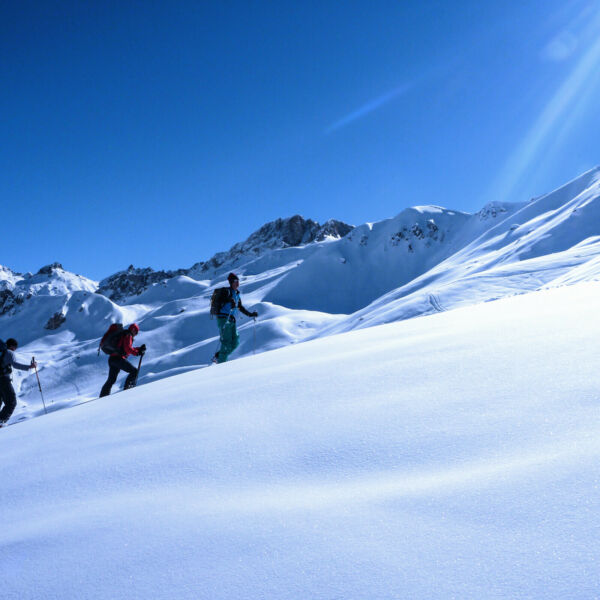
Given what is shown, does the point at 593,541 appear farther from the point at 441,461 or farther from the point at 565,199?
the point at 565,199

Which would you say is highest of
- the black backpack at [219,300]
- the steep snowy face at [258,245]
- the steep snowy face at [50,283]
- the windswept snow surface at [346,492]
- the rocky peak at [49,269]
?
the rocky peak at [49,269]

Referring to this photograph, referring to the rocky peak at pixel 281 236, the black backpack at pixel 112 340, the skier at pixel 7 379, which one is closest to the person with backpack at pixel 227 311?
the black backpack at pixel 112 340

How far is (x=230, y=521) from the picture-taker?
1.52 meters

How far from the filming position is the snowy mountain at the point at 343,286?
25453 mm

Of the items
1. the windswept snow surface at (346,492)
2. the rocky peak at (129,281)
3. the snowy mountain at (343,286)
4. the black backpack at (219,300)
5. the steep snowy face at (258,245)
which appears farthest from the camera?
the rocky peak at (129,281)

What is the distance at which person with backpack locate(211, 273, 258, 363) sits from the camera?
27.6 feet

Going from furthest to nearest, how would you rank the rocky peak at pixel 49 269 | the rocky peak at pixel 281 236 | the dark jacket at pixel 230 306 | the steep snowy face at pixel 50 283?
the rocky peak at pixel 49 269 < the steep snowy face at pixel 50 283 < the rocky peak at pixel 281 236 < the dark jacket at pixel 230 306

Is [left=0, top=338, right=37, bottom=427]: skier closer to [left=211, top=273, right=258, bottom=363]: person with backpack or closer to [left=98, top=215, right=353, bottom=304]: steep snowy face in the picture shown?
[left=211, top=273, right=258, bottom=363]: person with backpack

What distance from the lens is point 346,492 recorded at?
159 centimetres

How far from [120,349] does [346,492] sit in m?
6.99

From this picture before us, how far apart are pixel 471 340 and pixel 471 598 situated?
9.11 ft

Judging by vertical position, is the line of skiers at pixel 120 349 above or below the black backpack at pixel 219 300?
below

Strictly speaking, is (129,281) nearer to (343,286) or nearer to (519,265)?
(343,286)

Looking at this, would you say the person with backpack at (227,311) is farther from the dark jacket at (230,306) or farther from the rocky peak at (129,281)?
the rocky peak at (129,281)
